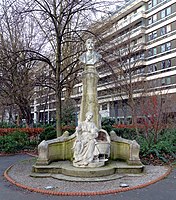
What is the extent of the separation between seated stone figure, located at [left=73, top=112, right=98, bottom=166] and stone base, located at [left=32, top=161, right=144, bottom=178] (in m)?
0.32

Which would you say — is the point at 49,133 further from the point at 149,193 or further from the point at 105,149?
the point at 149,193

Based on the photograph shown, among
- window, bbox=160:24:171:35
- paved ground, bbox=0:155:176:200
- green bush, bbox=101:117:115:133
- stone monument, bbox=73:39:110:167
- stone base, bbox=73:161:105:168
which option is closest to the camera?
paved ground, bbox=0:155:176:200

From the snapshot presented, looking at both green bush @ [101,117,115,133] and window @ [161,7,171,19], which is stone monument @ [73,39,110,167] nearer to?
green bush @ [101,117,115,133]

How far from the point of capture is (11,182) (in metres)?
8.29

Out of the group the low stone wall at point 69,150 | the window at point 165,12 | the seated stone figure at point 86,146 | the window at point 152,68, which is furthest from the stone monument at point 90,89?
the window at point 165,12

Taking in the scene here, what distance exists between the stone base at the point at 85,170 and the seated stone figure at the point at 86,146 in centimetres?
32

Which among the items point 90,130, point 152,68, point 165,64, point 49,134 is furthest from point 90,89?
point 152,68

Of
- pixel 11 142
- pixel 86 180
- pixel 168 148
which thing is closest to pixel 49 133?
pixel 11 142

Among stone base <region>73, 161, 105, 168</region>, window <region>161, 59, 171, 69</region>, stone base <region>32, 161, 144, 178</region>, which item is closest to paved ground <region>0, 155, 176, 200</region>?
stone base <region>32, 161, 144, 178</region>

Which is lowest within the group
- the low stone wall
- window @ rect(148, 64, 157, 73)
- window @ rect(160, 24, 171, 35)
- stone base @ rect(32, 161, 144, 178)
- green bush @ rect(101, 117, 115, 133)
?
stone base @ rect(32, 161, 144, 178)

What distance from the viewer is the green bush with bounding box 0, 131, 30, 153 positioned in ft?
53.4

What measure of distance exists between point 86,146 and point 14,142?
9.10 m

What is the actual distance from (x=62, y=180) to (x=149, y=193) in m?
2.81

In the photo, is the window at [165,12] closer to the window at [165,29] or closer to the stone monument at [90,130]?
the window at [165,29]
